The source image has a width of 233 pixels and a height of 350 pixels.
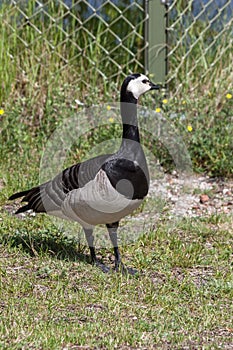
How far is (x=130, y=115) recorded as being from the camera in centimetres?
473

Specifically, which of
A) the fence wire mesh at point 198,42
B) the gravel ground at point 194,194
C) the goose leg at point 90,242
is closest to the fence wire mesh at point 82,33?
the fence wire mesh at point 198,42

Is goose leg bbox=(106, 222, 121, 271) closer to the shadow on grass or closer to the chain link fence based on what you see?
the shadow on grass

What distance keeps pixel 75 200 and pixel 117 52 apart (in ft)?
11.5

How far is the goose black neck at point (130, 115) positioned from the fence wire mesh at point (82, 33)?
9.01 ft

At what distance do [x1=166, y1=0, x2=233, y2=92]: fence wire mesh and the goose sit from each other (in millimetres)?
2675

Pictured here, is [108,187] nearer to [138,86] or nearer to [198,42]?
[138,86]

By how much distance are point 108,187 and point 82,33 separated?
146 inches

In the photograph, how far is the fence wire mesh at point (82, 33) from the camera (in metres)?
7.52

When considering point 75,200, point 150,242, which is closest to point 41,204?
point 75,200

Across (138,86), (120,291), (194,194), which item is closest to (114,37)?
(194,194)

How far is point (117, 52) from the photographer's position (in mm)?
7809

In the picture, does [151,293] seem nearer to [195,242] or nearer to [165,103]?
[195,242]

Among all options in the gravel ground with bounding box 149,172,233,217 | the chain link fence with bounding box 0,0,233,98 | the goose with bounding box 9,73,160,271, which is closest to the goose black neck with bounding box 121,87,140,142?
the goose with bounding box 9,73,160,271

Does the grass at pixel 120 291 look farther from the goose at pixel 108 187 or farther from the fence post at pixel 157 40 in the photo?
the fence post at pixel 157 40
